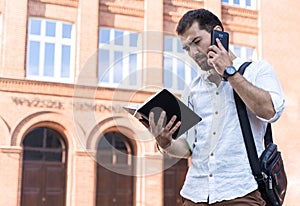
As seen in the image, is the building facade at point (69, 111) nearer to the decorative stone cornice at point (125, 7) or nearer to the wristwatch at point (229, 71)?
the decorative stone cornice at point (125, 7)

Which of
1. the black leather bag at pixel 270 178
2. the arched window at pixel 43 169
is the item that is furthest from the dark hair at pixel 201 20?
the arched window at pixel 43 169

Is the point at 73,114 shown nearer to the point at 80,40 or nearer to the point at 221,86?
the point at 80,40

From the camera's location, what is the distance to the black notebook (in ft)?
7.23

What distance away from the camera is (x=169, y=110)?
7.56ft

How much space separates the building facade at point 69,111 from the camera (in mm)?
14008

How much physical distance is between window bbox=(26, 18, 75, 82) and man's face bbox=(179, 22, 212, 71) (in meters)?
12.6

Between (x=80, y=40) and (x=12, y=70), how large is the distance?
2.10 m

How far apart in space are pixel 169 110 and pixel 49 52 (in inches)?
495

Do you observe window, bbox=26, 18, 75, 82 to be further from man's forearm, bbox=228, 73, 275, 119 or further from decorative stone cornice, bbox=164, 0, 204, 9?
man's forearm, bbox=228, 73, 275, 119

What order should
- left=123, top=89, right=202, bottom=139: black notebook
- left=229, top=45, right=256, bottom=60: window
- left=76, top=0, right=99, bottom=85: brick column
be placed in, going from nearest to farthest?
left=123, top=89, right=202, bottom=139: black notebook → left=76, top=0, right=99, bottom=85: brick column → left=229, top=45, right=256, bottom=60: window

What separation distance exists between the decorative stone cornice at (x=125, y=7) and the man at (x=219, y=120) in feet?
45.0

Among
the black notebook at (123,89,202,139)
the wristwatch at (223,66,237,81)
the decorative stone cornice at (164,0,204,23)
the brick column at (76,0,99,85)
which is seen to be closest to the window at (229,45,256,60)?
the decorative stone cornice at (164,0,204,23)

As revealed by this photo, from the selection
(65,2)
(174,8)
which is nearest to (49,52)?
(65,2)

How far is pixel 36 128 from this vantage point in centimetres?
1462
